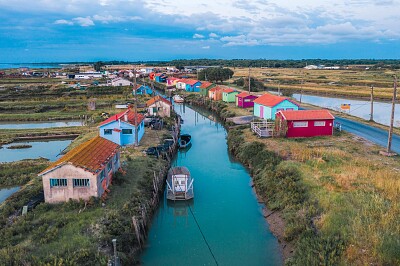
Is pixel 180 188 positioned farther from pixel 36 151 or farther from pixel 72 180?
pixel 36 151

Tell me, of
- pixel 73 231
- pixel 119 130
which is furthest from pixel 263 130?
pixel 73 231

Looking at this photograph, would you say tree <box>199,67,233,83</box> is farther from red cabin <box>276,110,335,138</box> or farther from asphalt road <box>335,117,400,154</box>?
red cabin <box>276,110,335,138</box>

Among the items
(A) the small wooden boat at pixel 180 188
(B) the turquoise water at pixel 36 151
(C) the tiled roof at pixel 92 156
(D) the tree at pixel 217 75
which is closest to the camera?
(C) the tiled roof at pixel 92 156

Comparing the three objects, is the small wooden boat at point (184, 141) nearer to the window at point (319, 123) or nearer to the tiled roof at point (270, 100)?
the tiled roof at point (270, 100)

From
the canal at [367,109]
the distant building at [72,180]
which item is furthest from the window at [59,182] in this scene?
the canal at [367,109]

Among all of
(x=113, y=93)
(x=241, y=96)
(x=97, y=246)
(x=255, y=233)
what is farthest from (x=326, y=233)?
(x=113, y=93)

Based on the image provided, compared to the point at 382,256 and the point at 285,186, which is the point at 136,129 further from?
the point at 382,256
